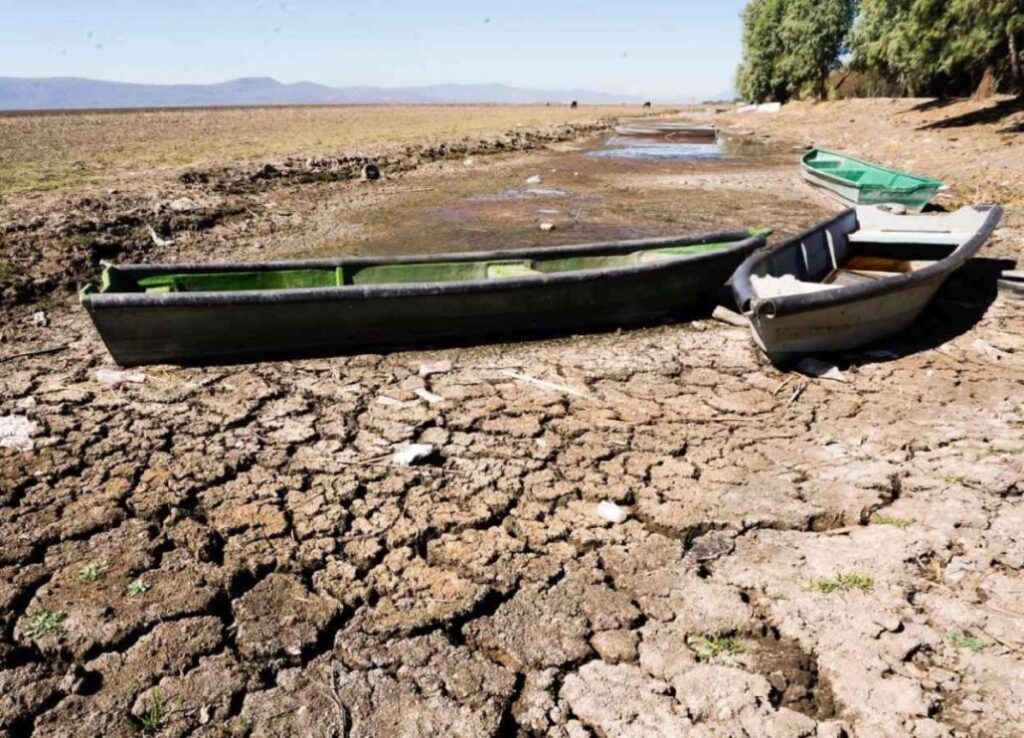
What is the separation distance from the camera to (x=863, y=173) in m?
12.8

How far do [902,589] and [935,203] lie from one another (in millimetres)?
10900

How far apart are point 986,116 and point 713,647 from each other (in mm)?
23072

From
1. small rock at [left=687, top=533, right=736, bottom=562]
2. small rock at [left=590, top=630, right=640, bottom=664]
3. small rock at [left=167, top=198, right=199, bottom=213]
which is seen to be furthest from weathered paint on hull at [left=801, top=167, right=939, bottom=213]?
small rock at [left=167, top=198, right=199, bottom=213]

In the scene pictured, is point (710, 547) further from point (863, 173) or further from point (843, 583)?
point (863, 173)

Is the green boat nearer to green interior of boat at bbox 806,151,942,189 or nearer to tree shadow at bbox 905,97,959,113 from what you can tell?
green interior of boat at bbox 806,151,942,189

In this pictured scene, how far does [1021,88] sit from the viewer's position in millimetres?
20047

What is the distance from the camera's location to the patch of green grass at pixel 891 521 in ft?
11.0

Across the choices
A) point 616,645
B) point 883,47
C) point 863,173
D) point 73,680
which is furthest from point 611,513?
point 883,47

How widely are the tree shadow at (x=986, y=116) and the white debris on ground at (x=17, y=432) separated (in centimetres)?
2287

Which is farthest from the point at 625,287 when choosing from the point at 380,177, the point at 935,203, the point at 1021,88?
the point at 1021,88

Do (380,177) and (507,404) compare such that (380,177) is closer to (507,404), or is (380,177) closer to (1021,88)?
(507,404)

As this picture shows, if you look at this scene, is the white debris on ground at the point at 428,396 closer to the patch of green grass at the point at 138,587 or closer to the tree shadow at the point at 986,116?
the patch of green grass at the point at 138,587

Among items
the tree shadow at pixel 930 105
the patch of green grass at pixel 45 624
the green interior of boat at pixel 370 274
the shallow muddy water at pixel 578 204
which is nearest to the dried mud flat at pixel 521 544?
the patch of green grass at pixel 45 624

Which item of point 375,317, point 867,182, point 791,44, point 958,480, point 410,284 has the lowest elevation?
point 958,480
